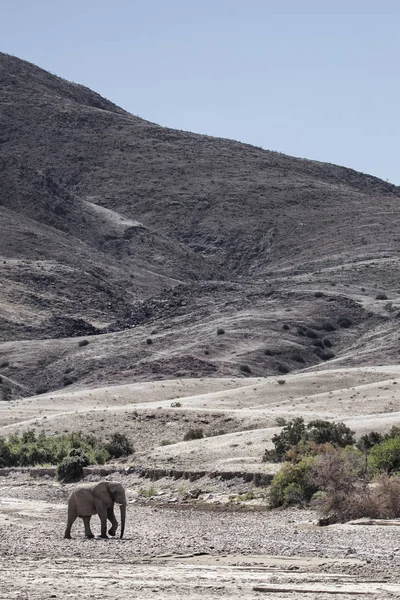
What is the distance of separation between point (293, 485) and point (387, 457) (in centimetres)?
320

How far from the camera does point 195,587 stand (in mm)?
14961

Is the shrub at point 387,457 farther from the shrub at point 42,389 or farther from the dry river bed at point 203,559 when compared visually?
the shrub at point 42,389

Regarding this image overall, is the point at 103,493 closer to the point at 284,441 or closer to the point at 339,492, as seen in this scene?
the point at 339,492

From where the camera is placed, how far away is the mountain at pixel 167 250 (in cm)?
7668

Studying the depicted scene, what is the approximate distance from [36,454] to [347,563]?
23473 millimetres

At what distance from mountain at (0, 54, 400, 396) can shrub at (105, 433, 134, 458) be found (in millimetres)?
28870

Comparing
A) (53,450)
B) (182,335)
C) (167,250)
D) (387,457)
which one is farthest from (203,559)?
(167,250)

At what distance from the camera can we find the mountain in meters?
76.7

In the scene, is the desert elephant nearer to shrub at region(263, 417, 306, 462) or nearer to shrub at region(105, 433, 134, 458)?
shrub at region(263, 417, 306, 462)

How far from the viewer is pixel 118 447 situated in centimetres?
3912

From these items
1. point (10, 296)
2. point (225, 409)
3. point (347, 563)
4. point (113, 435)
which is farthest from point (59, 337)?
point (347, 563)

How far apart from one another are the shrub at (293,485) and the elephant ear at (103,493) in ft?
16.9

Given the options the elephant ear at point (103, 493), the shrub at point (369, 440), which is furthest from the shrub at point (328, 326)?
the elephant ear at point (103, 493)

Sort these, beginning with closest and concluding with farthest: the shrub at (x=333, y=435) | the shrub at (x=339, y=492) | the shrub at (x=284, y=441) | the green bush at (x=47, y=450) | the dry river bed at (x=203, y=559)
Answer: the dry river bed at (x=203, y=559) < the shrub at (x=339, y=492) < the shrub at (x=284, y=441) < the shrub at (x=333, y=435) < the green bush at (x=47, y=450)
